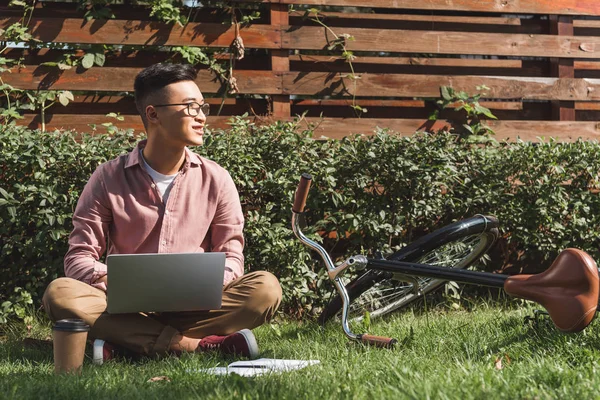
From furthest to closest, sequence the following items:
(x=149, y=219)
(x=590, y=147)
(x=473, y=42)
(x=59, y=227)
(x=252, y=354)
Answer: (x=473, y=42) < (x=590, y=147) < (x=59, y=227) < (x=149, y=219) < (x=252, y=354)

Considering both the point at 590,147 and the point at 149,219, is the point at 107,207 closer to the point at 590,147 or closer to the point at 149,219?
the point at 149,219

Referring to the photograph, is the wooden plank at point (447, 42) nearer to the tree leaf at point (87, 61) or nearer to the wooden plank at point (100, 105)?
the wooden plank at point (100, 105)

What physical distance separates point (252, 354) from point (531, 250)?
8.67 ft

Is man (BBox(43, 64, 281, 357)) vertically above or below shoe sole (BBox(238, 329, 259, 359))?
above

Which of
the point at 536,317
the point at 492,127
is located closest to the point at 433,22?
the point at 492,127

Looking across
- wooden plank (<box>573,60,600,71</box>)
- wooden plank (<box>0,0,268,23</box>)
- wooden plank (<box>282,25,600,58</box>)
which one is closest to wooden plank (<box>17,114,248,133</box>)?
wooden plank (<box>0,0,268,23</box>)

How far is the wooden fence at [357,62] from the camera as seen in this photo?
582 centimetres

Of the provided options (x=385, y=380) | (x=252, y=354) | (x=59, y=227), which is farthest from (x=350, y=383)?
(x=59, y=227)

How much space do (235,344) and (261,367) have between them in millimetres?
552

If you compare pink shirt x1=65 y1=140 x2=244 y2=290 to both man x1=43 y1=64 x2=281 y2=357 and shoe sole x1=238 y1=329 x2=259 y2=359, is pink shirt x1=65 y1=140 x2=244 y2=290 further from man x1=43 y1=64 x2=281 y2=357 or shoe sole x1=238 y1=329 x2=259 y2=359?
shoe sole x1=238 y1=329 x2=259 y2=359

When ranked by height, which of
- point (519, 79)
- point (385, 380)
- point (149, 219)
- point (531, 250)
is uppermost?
point (519, 79)

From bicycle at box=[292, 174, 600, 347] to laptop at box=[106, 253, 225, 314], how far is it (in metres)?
0.45

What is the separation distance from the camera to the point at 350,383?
8.34ft

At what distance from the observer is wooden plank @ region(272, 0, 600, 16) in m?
6.39
